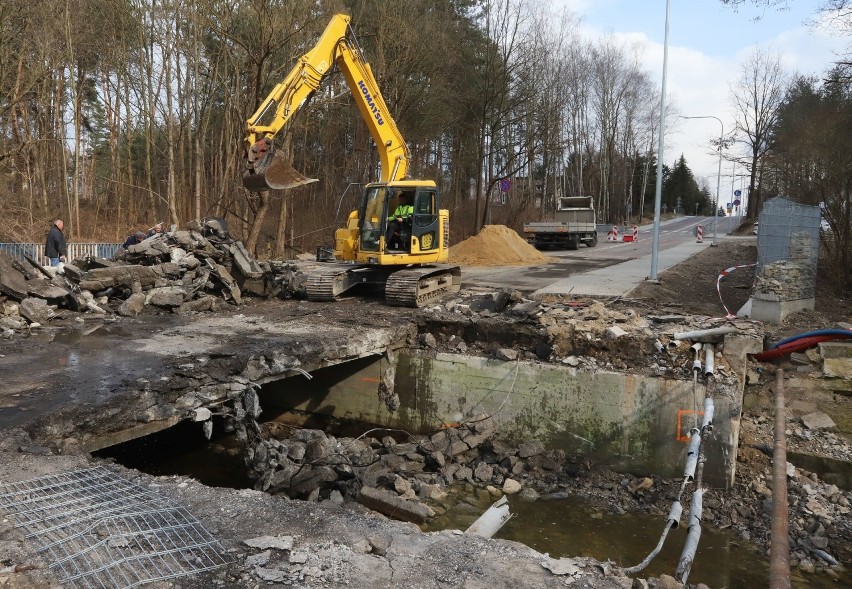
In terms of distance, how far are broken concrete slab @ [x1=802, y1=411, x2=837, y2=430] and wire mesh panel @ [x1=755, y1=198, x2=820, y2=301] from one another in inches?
98.8

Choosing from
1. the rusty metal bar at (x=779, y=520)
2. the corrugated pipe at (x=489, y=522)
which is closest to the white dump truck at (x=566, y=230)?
the rusty metal bar at (x=779, y=520)

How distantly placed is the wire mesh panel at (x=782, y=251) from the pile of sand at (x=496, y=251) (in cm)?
1035

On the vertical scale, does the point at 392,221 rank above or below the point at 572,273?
above

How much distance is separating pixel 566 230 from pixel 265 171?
756 inches

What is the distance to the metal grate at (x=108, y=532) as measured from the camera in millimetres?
3453

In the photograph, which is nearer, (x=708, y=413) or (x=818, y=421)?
(x=708, y=413)

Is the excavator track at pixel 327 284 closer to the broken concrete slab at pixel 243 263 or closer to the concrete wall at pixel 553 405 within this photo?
the broken concrete slab at pixel 243 263

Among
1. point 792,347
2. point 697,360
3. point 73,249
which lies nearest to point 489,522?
point 697,360

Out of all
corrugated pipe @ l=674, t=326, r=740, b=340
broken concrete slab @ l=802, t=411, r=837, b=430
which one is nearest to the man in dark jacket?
corrugated pipe @ l=674, t=326, r=740, b=340

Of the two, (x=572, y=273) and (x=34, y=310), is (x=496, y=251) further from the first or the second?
(x=34, y=310)

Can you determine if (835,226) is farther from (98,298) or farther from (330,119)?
(330,119)

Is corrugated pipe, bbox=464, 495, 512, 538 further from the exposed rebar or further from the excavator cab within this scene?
the excavator cab

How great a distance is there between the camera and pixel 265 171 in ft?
32.5

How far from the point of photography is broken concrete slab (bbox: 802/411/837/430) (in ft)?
29.2
